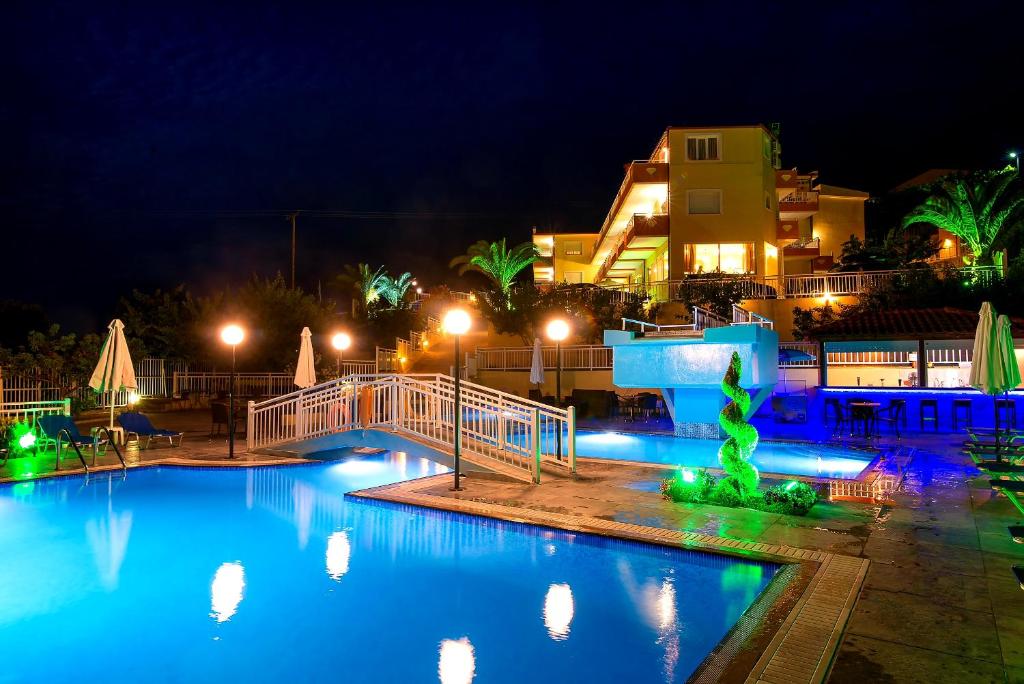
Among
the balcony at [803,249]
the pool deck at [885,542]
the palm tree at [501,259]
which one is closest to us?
the pool deck at [885,542]

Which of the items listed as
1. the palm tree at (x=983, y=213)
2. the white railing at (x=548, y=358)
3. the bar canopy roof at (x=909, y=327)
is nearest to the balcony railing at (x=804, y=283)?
the white railing at (x=548, y=358)

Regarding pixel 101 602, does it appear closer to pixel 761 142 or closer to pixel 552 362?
pixel 552 362

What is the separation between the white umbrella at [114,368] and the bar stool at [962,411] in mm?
20957

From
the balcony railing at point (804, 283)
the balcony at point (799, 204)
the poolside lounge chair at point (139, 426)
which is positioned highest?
the balcony at point (799, 204)

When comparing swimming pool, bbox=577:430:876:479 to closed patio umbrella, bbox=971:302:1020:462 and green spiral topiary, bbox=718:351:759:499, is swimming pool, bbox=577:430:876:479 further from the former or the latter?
green spiral topiary, bbox=718:351:759:499

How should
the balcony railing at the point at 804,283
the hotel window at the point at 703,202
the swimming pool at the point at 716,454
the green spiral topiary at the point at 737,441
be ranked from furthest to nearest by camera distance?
the hotel window at the point at 703,202, the balcony railing at the point at 804,283, the swimming pool at the point at 716,454, the green spiral topiary at the point at 737,441

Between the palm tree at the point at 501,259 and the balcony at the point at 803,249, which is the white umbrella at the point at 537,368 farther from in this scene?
the balcony at the point at 803,249

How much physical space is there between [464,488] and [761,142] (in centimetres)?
2649

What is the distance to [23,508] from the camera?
9.69 meters

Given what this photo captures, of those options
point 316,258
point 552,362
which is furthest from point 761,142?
point 316,258

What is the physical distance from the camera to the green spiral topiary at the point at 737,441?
345 inches

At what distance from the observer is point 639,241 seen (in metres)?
32.8

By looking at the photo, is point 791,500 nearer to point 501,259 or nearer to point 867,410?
point 867,410

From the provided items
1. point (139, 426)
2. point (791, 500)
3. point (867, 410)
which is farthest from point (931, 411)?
point (139, 426)
